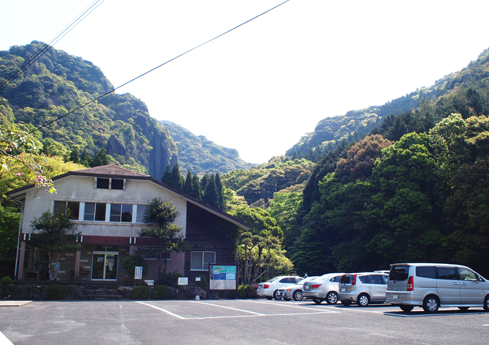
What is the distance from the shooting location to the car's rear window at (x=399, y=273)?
14.6 metres

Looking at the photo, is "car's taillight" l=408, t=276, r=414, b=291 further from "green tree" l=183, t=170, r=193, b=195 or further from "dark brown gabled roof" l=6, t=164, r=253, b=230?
"green tree" l=183, t=170, r=193, b=195

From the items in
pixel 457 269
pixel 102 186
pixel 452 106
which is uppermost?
pixel 452 106

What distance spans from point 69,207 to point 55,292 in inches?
274

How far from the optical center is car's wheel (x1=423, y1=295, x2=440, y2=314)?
1419 centimetres

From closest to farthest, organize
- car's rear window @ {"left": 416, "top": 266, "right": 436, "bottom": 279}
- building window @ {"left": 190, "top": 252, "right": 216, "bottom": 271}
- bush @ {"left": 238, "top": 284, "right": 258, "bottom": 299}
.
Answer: car's rear window @ {"left": 416, "top": 266, "right": 436, "bottom": 279} → bush @ {"left": 238, "top": 284, "right": 258, "bottom": 299} → building window @ {"left": 190, "top": 252, "right": 216, "bottom": 271}

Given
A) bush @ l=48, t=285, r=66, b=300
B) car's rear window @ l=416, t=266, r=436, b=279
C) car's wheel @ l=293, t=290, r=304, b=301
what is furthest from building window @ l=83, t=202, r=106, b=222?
car's rear window @ l=416, t=266, r=436, b=279

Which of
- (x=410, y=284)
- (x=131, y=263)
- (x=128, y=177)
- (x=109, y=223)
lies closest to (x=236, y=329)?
(x=410, y=284)

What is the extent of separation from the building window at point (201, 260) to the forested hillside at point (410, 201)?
15104mm

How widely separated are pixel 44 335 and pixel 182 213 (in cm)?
2034

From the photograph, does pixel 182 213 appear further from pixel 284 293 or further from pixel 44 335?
pixel 44 335

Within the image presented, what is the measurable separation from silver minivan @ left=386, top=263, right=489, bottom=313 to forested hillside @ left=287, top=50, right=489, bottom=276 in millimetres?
15398

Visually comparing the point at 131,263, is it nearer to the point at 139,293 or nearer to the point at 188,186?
the point at 139,293

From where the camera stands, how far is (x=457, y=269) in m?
15.0

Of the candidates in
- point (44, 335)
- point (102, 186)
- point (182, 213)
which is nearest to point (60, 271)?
point (102, 186)
